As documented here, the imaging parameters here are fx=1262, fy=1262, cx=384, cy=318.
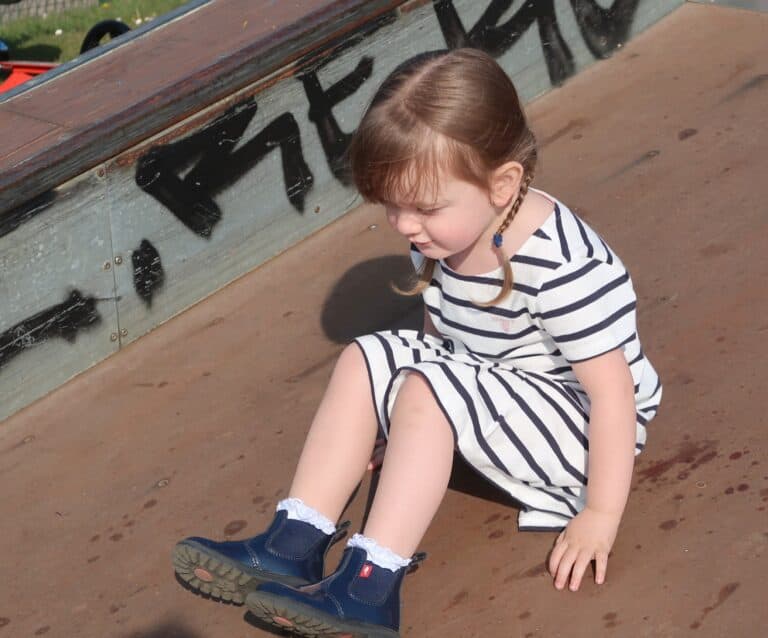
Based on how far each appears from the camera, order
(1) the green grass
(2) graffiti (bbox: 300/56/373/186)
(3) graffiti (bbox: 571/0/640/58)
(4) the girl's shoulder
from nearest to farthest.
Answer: (4) the girl's shoulder < (2) graffiti (bbox: 300/56/373/186) < (3) graffiti (bbox: 571/0/640/58) < (1) the green grass

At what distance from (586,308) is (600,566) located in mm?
531

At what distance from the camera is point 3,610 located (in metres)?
2.81

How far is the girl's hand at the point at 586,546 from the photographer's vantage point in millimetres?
2562

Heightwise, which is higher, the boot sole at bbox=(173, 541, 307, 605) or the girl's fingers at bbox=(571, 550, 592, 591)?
the boot sole at bbox=(173, 541, 307, 605)

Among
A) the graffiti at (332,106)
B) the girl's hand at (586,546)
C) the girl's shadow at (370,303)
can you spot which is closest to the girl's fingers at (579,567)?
the girl's hand at (586,546)

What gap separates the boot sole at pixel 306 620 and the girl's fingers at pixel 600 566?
458 millimetres

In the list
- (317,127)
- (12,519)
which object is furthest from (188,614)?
(317,127)

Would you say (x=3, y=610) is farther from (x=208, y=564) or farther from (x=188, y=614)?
(x=208, y=564)

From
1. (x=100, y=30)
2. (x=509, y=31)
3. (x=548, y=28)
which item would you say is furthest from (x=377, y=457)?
(x=100, y=30)

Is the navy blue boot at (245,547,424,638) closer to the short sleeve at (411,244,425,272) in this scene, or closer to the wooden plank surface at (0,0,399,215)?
the short sleeve at (411,244,425,272)

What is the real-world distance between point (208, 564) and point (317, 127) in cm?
194

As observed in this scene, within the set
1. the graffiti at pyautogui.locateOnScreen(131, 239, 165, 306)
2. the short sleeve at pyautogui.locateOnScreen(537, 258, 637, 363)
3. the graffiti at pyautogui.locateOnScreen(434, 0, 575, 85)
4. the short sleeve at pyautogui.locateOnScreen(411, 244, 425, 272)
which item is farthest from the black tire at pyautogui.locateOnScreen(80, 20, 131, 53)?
the short sleeve at pyautogui.locateOnScreen(537, 258, 637, 363)

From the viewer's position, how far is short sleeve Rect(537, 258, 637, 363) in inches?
98.0

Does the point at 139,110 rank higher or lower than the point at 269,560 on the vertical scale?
higher
